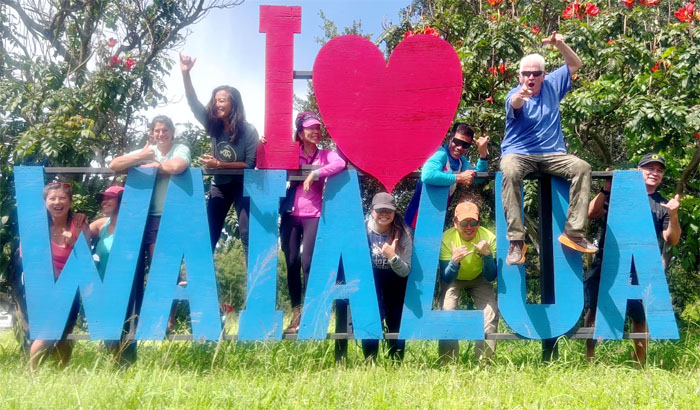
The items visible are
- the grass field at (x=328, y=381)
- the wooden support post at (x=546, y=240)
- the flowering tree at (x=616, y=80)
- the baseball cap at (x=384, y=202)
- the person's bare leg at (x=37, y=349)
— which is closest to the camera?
the grass field at (x=328, y=381)

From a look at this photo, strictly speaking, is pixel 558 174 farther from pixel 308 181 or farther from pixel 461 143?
pixel 308 181

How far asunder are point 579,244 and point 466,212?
788 mm

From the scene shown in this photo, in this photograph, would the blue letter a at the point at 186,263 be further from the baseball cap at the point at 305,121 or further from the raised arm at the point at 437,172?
the raised arm at the point at 437,172

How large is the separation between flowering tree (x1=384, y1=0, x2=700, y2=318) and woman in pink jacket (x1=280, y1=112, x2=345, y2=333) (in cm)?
306

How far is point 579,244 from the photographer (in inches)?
170

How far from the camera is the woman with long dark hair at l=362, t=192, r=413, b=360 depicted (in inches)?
171

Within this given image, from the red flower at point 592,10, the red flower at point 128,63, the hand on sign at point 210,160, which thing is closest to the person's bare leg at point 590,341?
the hand on sign at point 210,160

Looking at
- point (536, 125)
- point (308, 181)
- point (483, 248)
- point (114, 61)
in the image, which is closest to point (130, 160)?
point (308, 181)

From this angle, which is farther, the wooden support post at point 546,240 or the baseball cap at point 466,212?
the wooden support post at point 546,240

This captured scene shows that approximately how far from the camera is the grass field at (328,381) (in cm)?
327

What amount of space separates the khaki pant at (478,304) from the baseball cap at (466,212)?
0.47 metres

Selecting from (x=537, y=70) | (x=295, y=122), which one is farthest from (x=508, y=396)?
(x=295, y=122)

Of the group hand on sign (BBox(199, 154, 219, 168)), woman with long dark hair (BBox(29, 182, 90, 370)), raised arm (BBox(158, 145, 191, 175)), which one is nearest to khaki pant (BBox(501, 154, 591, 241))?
hand on sign (BBox(199, 154, 219, 168))

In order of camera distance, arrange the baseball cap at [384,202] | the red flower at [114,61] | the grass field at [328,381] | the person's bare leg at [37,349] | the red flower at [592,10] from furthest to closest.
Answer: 1. the red flower at [114,61]
2. the red flower at [592,10]
3. the baseball cap at [384,202]
4. the person's bare leg at [37,349]
5. the grass field at [328,381]
